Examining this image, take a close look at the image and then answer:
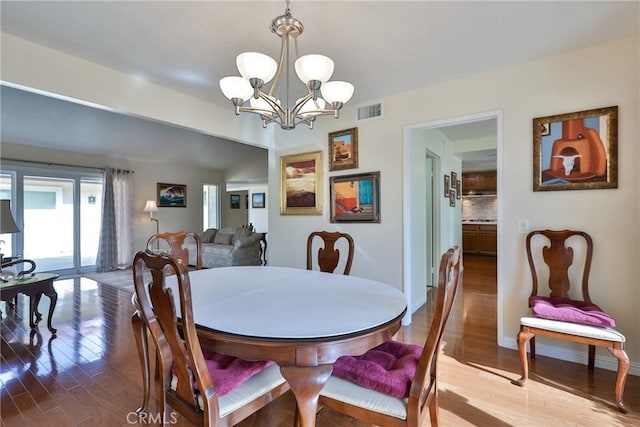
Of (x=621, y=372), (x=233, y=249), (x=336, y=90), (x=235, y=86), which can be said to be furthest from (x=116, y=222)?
(x=621, y=372)

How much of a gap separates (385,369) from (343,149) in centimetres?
270

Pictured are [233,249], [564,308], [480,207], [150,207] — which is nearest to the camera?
[564,308]

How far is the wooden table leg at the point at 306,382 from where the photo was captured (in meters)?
1.15

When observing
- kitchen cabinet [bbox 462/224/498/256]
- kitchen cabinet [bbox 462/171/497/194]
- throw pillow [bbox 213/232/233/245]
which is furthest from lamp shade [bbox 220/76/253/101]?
kitchen cabinet [bbox 462/171/497/194]

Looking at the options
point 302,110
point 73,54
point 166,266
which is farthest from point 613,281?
point 73,54

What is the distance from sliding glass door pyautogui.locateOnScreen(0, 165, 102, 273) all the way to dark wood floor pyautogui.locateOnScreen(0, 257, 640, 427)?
298 centimetres

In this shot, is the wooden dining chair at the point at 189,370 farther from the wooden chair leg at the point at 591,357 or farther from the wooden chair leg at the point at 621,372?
the wooden chair leg at the point at 591,357

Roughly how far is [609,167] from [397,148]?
1.70 m

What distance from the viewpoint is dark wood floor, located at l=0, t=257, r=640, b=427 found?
5.66ft

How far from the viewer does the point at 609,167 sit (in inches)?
87.1

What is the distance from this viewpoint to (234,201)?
9586 millimetres

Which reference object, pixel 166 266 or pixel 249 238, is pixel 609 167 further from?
pixel 249 238

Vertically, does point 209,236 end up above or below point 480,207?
below

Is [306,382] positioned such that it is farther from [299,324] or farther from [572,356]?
[572,356]
